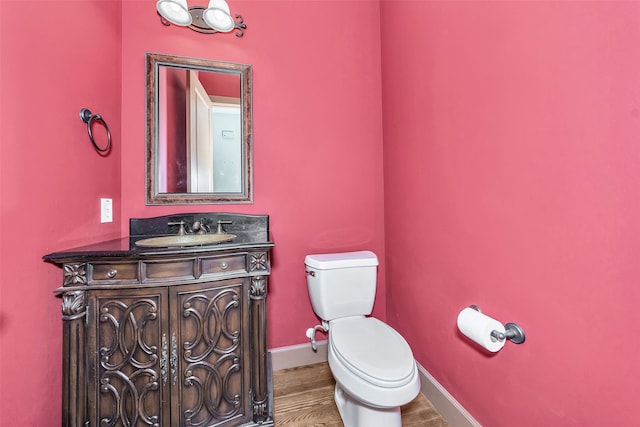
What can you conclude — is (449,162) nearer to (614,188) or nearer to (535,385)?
(614,188)

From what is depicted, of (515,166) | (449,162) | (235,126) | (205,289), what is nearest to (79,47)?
(235,126)

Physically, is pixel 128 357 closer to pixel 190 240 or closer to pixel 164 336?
pixel 164 336

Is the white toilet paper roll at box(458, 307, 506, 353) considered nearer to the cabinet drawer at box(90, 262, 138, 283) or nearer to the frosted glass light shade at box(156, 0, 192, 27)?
the cabinet drawer at box(90, 262, 138, 283)

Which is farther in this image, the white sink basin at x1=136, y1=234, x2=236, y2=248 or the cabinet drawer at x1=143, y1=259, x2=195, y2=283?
the white sink basin at x1=136, y1=234, x2=236, y2=248

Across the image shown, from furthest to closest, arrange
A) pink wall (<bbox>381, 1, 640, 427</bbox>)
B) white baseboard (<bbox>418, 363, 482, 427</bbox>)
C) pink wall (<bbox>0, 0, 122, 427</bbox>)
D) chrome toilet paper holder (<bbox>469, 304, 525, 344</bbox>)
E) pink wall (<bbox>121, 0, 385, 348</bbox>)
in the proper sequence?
1. pink wall (<bbox>121, 0, 385, 348</bbox>)
2. white baseboard (<bbox>418, 363, 482, 427</bbox>)
3. chrome toilet paper holder (<bbox>469, 304, 525, 344</bbox>)
4. pink wall (<bbox>0, 0, 122, 427</bbox>)
5. pink wall (<bbox>381, 1, 640, 427</bbox>)

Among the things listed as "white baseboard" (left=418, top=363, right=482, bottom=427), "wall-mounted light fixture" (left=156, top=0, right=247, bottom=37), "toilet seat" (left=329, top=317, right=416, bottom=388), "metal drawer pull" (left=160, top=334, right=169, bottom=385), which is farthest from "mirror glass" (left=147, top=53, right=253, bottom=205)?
"white baseboard" (left=418, top=363, right=482, bottom=427)

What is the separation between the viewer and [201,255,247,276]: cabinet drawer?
116cm

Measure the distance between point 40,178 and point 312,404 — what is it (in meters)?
1.63

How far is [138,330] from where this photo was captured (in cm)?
110

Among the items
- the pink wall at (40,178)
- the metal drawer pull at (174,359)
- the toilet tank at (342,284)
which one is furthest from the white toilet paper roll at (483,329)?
the pink wall at (40,178)

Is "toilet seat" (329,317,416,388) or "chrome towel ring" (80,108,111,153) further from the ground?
"chrome towel ring" (80,108,111,153)

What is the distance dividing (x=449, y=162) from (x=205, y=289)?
1.28 metres

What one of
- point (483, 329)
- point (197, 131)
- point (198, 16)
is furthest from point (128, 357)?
point (198, 16)

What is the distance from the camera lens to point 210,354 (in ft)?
3.90
